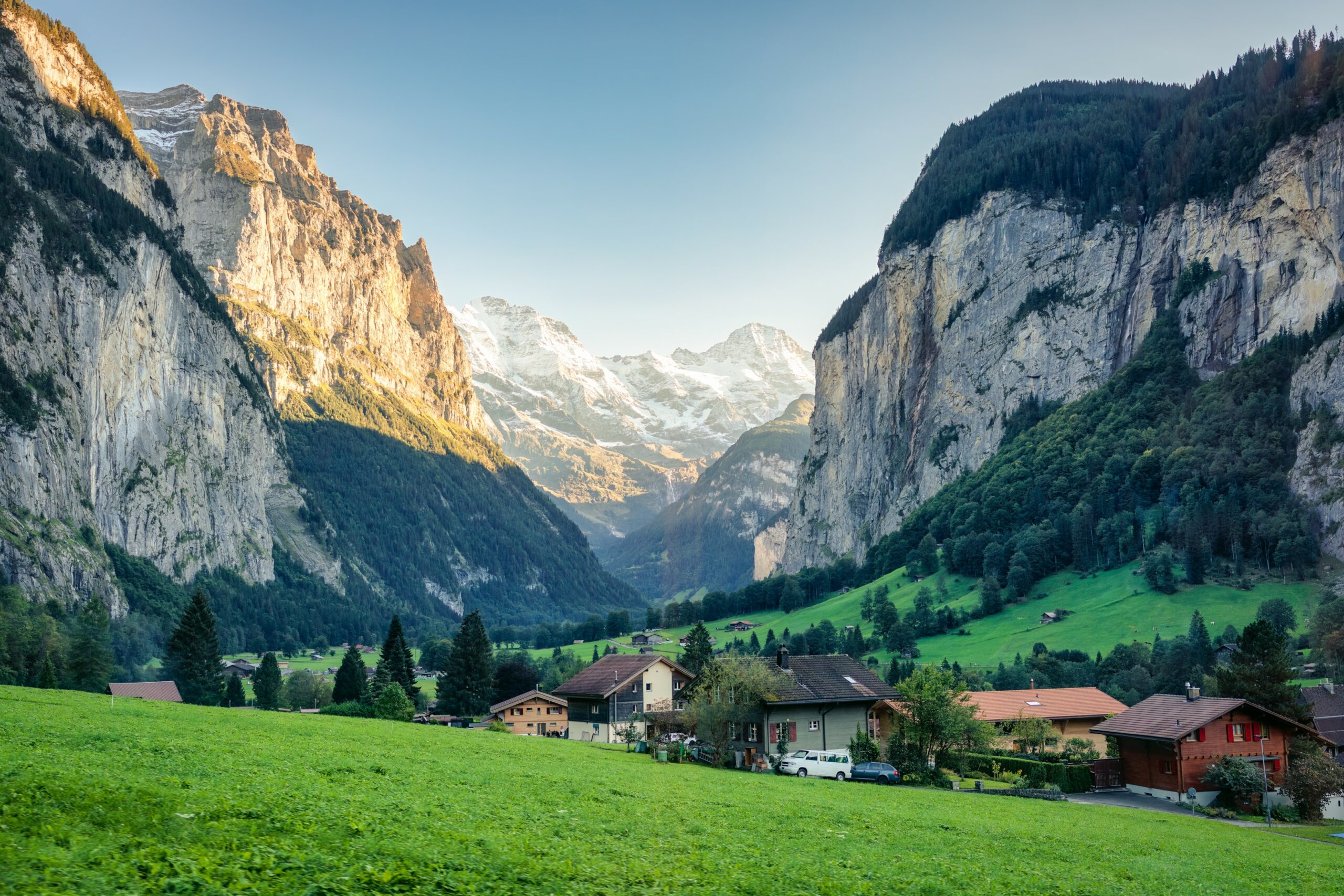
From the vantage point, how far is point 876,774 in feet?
165

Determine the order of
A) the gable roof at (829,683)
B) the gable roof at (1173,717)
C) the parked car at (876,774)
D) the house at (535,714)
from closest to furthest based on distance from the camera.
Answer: the parked car at (876,774) → the gable roof at (1173,717) → the gable roof at (829,683) → the house at (535,714)

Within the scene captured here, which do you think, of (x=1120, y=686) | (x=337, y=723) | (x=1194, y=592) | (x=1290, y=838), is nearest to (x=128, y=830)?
(x=337, y=723)

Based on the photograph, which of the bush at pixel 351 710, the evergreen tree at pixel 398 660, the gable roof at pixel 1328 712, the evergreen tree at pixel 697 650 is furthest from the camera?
the evergreen tree at pixel 697 650

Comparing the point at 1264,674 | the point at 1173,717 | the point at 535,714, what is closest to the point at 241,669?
the point at 535,714

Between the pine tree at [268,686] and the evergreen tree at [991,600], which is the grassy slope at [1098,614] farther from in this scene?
the pine tree at [268,686]

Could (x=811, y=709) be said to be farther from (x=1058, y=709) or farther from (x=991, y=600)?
(x=991, y=600)

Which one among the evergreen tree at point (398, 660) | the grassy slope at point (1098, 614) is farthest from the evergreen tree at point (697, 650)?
the grassy slope at point (1098, 614)

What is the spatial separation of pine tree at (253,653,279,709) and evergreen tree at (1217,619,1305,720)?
317 feet

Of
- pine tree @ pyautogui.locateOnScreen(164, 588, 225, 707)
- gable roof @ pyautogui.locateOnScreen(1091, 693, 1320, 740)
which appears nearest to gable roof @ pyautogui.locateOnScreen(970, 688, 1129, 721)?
gable roof @ pyautogui.locateOnScreen(1091, 693, 1320, 740)

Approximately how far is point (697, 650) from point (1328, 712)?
64571mm

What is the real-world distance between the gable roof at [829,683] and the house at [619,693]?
49.5 ft

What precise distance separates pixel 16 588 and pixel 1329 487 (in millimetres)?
193187

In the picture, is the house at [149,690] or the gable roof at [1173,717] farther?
the house at [149,690]

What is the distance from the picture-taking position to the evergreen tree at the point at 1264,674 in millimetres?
64312
